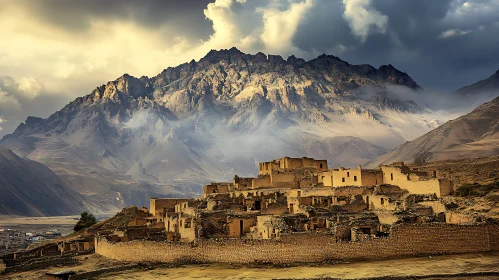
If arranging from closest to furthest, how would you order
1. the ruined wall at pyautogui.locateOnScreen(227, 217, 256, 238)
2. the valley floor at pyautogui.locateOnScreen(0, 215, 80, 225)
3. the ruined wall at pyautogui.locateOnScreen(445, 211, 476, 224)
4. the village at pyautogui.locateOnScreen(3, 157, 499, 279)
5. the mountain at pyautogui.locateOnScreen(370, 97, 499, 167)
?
1. the village at pyautogui.locateOnScreen(3, 157, 499, 279)
2. the ruined wall at pyautogui.locateOnScreen(445, 211, 476, 224)
3. the ruined wall at pyautogui.locateOnScreen(227, 217, 256, 238)
4. the mountain at pyautogui.locateOnScreen(370, 97, 499, 167)
5. the valley floor at pyautogui.locateOnScreen(0, 215, 80, 225)

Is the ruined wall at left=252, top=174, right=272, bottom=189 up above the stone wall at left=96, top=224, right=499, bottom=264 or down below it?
above

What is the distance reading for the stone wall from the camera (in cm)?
2658

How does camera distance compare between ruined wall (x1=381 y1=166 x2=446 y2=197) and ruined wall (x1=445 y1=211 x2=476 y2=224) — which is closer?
ruined wall (x1=445 y1=211 x2=476 y2=224)

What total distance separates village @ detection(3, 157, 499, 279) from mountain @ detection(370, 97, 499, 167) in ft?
263

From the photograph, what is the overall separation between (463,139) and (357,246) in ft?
405

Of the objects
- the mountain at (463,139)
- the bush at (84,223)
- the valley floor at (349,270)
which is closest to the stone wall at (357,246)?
the valley floor at (349,270)

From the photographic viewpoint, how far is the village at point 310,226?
1056 inches

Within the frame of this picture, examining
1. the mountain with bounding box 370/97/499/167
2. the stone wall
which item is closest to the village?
the stone wall

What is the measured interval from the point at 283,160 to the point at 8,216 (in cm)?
12512

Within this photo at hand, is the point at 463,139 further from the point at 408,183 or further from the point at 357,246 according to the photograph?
the point at 357,246

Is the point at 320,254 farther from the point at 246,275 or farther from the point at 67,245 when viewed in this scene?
the point at 67,245

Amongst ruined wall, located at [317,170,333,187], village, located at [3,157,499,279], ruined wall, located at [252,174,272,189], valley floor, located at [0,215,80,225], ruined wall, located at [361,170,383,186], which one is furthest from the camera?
valley floor, located at [0,215,80,225]

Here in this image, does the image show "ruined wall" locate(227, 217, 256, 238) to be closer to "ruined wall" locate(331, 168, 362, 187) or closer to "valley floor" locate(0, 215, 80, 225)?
"ruined wall" locate(331, 168, 362, 187)

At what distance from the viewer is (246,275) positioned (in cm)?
2612
